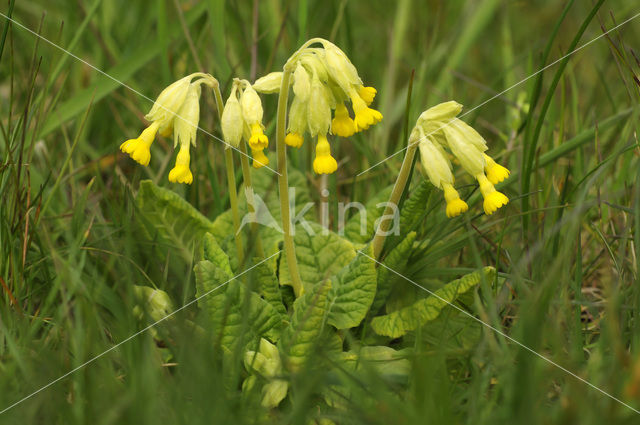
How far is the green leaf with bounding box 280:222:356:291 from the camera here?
2.29 metres

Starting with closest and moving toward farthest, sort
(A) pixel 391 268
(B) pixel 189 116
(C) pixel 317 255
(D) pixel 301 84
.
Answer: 1. (D) pixel 301 84
2. (B) pixel 189 116
3. (A) pixel 391 268
4. (C) pixel 317 255

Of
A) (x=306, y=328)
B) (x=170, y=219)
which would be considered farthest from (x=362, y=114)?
(x=170, y=219)

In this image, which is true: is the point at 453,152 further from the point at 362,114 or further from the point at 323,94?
the point at 323,94

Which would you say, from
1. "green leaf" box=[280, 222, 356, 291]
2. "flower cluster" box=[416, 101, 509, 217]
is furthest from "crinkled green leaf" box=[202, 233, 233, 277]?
"flower cluster" box=[416, 101, 509, 217]

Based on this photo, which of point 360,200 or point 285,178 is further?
point 360,200

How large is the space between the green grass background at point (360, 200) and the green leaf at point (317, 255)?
24 cm

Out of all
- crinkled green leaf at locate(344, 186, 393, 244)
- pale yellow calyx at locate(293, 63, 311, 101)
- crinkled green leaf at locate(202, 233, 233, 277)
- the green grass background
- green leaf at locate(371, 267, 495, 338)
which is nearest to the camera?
the green grass background

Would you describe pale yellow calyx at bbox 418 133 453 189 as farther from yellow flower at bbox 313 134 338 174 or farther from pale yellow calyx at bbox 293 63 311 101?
pale yellow calyx at bbox 293 63 311 101

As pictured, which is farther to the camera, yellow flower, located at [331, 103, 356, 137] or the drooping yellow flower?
yellow flower, located at [331, 103, 356, 137]

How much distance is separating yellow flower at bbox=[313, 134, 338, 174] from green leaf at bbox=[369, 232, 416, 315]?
1.13ft

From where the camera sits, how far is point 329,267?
2277 millimetres

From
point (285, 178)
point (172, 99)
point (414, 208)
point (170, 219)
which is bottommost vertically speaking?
point (170, 219)

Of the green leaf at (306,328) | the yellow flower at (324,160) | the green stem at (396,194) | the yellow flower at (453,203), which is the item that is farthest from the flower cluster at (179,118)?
the yellow flower at (453,203)

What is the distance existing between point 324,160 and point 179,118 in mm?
436
